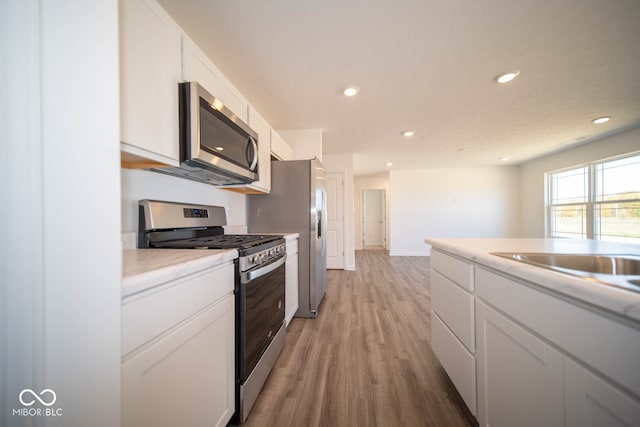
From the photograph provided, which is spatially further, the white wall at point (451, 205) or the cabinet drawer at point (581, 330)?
the white wall at point (451, 205)

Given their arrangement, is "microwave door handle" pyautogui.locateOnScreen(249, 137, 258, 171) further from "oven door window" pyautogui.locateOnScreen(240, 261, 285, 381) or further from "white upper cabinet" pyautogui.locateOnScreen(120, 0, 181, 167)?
"oven door window" pyautogui.locateOnScreen(240, 261, 285, 381)

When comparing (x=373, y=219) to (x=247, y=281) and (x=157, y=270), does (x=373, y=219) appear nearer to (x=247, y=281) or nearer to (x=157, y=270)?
(x=247, y=281)

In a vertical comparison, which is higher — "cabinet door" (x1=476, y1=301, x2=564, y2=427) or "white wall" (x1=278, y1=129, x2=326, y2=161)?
"white wall" (x1=278, y1=129, x2=326, y2=161)

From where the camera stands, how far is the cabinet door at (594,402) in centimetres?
47

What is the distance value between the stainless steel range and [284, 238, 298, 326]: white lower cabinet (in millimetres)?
298

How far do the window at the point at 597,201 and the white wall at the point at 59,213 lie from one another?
6231mm

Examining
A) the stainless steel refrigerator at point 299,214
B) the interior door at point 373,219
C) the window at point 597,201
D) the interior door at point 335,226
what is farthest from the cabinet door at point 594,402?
the interior door at point 373,219

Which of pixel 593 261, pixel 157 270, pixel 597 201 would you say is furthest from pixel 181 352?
pixel 597 201

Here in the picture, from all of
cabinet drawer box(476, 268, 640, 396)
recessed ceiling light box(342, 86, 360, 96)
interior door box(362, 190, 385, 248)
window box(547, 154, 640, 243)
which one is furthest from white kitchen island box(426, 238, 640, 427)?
interior door box(362, 190, 385, 248)

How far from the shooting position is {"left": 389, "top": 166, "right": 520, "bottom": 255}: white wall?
6.09m

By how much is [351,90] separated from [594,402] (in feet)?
8.19

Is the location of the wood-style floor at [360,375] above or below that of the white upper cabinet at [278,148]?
below

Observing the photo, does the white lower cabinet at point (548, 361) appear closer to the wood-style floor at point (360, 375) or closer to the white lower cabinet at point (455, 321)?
the white lower cabinet at point (455, 321)

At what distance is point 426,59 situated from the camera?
1.85m
